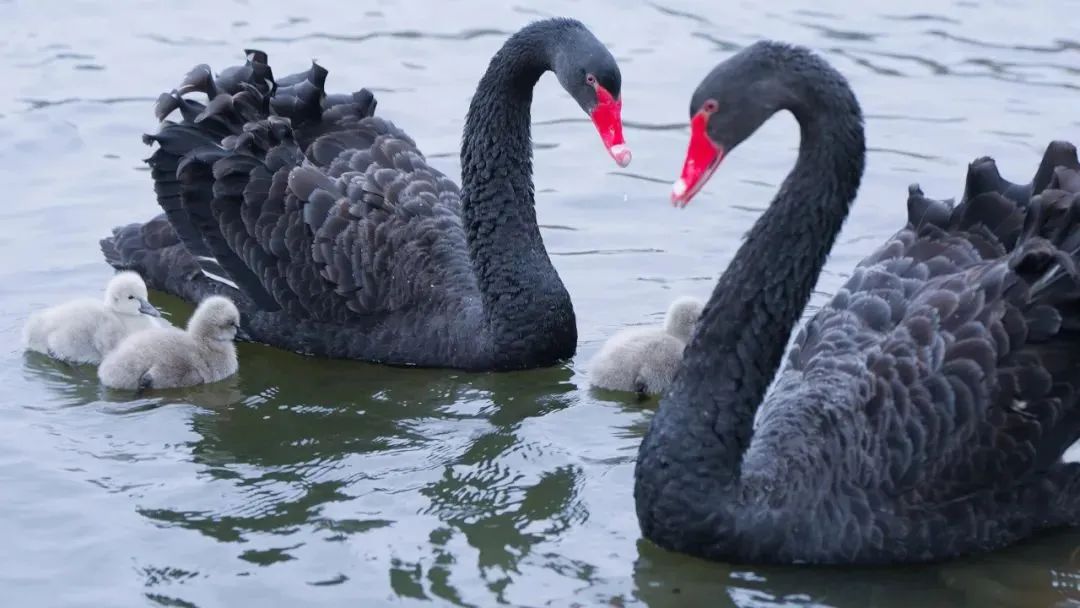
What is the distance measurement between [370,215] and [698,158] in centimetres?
244

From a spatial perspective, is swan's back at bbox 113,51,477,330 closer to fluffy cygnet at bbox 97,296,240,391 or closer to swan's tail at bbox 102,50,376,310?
swan's tail at bbox 102,50,376,310

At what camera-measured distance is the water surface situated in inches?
213

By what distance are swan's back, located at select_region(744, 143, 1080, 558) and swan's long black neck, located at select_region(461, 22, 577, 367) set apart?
1.61 m

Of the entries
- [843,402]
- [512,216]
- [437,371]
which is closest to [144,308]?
[437,371]

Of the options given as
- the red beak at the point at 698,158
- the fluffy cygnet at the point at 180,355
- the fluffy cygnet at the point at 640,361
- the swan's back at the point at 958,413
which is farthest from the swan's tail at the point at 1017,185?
the fluffy cygnet at the point at 180,355

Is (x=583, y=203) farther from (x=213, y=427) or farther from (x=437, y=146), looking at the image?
(x=213, y=427)

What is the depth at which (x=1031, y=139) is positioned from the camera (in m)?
9.59

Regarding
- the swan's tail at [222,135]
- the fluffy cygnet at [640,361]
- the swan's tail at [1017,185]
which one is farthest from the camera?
the swan's tail at [222,135]

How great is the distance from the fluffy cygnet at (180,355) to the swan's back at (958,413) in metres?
2.35

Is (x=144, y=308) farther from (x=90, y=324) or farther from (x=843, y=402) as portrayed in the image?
(x=843, y=402)

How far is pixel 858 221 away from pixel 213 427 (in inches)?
140

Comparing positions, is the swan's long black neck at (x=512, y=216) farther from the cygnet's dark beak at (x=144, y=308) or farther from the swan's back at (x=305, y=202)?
the cygnet's dark beak at (x=144, y=308)

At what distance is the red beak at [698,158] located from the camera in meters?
5.21

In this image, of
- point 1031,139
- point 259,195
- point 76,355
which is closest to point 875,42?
point 1031,139
